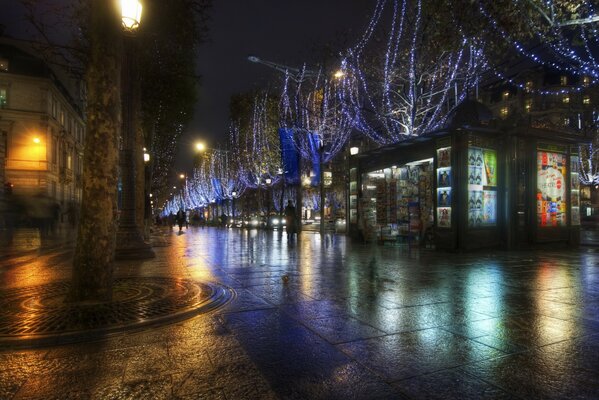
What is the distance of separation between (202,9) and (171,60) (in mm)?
6888

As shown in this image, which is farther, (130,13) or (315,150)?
(315,150)

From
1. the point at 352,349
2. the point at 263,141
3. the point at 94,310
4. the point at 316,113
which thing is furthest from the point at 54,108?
the point at 352,349

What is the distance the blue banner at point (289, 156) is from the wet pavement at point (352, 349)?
20.3 meters

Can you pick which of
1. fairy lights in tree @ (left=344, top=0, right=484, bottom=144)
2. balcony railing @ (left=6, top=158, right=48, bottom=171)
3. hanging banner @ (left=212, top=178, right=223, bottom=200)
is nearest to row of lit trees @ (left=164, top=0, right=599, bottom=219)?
fairy lights in tree @ (left=344, top=0, right=484, bottom=144)

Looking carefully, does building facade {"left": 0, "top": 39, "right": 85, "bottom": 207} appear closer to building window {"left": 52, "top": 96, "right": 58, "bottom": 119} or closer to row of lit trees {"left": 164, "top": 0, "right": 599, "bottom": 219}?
building window {"left": 52, "top": 96, "right": 58, "bottom": 119}

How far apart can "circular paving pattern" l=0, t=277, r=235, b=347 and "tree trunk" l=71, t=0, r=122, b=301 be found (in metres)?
0.44

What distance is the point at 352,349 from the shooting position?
13.3 ft

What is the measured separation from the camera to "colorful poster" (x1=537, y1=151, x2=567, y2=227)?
1410cm

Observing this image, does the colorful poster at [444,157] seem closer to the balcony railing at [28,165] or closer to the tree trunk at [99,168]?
the tree trunk at [99,168]

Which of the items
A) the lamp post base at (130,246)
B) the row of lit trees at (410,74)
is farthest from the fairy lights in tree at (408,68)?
the lamp post base at (130,246)

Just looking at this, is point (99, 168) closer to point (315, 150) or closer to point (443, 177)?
point (443, 177)

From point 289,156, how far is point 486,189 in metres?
16.1

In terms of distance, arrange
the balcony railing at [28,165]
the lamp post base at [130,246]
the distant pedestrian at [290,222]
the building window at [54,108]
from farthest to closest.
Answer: the building window at [54,108]
the balcony railing at [28,165]
the distant pedestrian at [290,222]
the lamp post base at [130,246]

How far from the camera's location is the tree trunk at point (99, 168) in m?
5.77
